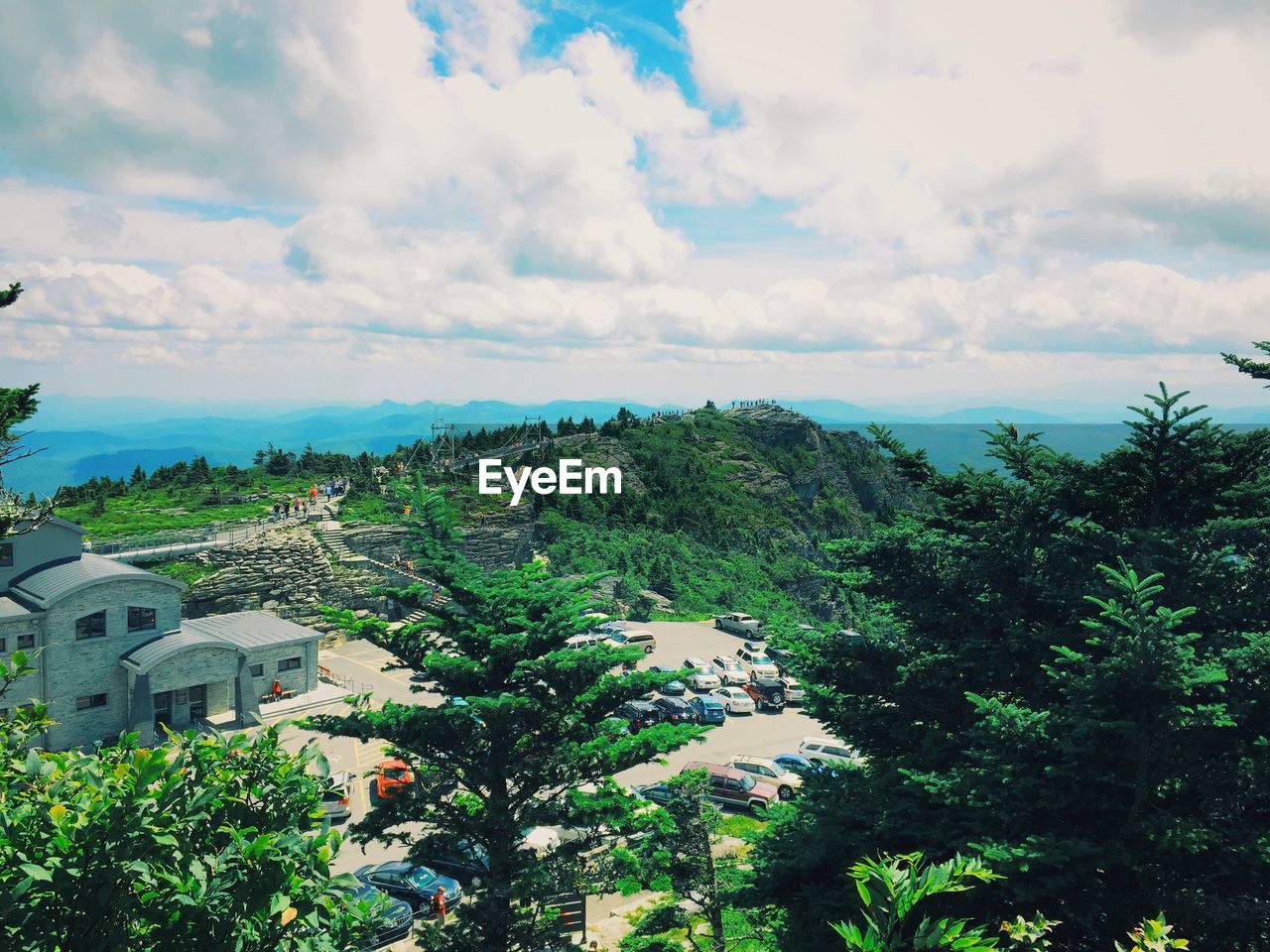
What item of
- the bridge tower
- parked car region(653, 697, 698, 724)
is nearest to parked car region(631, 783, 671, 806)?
parked car region(653, 697, 698, 724)

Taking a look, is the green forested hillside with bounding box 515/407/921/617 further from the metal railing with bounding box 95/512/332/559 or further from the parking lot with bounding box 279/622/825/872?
the metal railing with bounding box 95/512/332/559

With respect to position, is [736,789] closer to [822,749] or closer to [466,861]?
[822,749]

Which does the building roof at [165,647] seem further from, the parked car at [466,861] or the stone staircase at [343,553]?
the parked car at [466,861]

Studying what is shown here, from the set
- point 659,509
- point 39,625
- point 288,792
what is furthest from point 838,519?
point 288,792

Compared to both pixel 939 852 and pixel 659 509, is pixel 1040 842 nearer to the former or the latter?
pixel 939 852

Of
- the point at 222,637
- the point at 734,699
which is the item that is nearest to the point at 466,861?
the point at 734,699
